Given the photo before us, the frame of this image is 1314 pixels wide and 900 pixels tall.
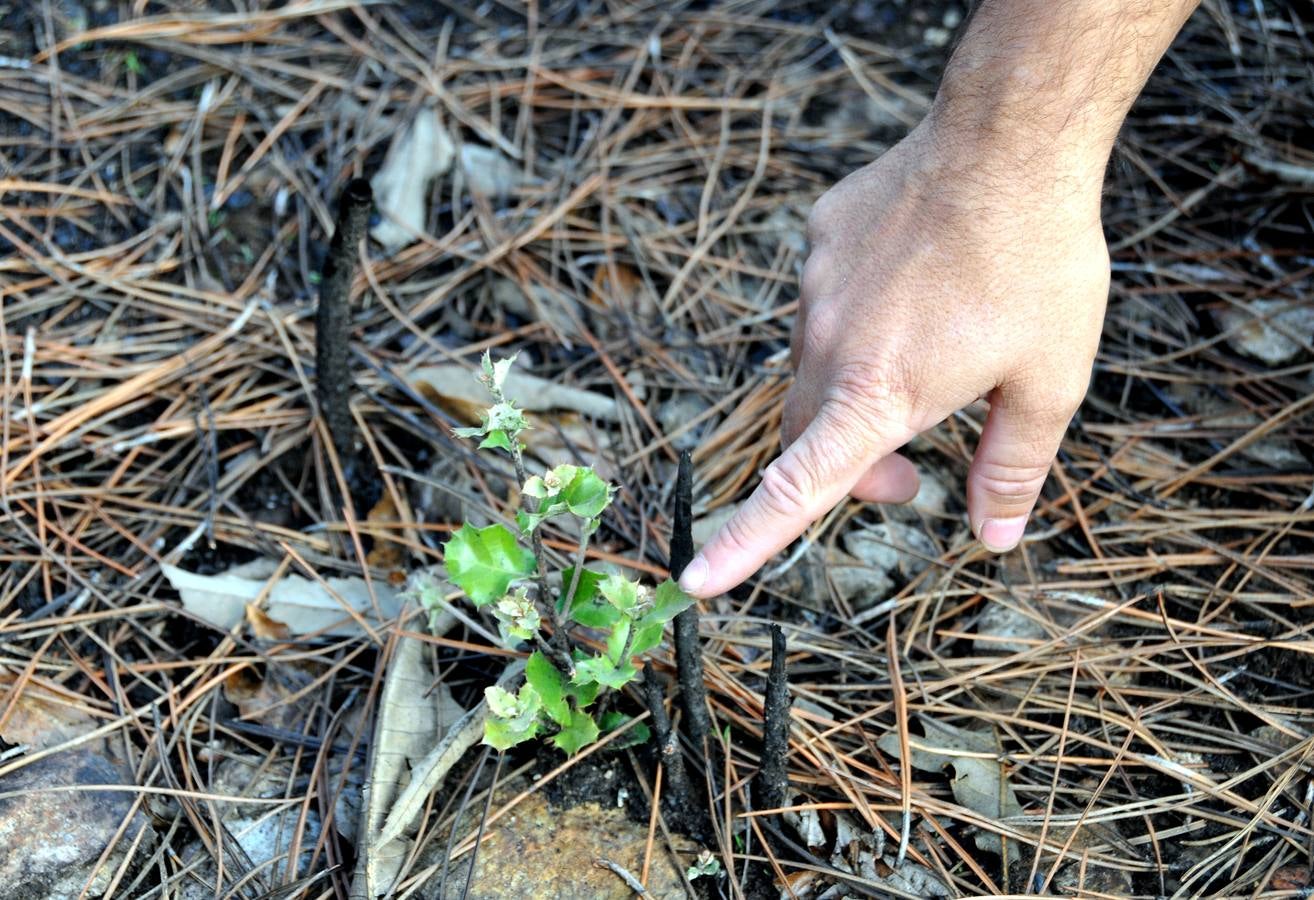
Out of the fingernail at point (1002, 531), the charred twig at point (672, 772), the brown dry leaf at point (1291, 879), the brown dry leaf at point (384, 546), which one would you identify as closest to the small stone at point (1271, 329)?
the fingernail at point (1002, 531)

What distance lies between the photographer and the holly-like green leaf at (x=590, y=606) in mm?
1683

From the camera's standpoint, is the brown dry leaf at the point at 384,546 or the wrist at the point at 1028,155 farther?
the brown dry leaf at the point at 384,546

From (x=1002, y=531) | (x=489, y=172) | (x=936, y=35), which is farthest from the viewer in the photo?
(x=936, y=35)

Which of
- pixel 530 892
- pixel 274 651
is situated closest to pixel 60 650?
pixel 274 651

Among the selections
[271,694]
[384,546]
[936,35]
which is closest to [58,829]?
[271,694]

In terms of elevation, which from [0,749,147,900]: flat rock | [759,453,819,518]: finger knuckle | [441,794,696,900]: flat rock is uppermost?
Answer: [759,453,819,518]: finger knuckle

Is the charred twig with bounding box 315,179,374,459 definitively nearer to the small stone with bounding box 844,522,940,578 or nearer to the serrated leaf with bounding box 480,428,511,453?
the serrated leaf with bounding box 480,428,511,453


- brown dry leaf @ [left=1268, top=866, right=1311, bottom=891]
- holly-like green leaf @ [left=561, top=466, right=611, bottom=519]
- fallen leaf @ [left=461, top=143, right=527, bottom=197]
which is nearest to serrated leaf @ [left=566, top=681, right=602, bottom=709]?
holly-like green leaf @ [left=561, top=466, right=611, bottom=519]

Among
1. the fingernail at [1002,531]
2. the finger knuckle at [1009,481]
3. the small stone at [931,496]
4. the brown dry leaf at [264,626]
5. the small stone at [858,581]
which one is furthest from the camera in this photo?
the small stone at [931,496]

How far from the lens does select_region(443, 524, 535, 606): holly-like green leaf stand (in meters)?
1.62

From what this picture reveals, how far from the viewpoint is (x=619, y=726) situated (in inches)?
73.4

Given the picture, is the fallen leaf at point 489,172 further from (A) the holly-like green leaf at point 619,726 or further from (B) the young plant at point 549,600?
(A) the holly-like green leaf at point 619,726

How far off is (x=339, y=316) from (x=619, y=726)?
1.13 meters

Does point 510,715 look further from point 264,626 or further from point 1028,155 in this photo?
point 1028,155
